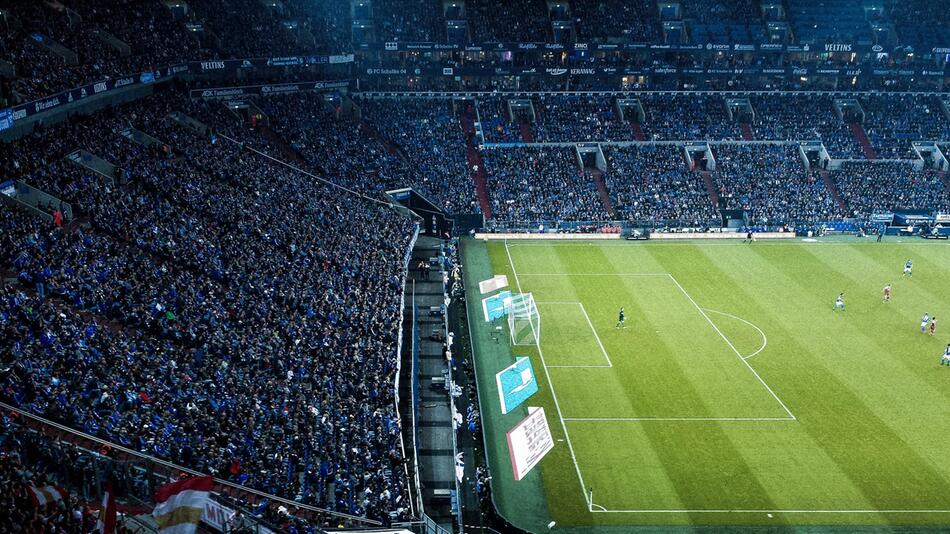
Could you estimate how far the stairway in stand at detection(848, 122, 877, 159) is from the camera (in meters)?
73.1

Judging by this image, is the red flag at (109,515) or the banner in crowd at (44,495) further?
the banner in crowd at (44,495)

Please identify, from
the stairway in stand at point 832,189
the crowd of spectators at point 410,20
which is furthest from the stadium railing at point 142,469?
the crowd of spectators at point 410,20

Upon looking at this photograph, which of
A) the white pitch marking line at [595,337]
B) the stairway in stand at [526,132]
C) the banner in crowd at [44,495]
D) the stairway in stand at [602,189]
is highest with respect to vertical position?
the stairway in stand at [526,132]

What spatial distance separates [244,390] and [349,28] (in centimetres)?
5284

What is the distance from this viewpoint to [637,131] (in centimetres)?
7481

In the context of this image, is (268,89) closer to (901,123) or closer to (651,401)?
(651,401)

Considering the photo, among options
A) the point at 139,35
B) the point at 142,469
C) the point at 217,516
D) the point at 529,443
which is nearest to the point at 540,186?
the point at 139,35

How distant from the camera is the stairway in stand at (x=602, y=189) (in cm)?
6638

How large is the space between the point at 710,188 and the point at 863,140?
52.9ft

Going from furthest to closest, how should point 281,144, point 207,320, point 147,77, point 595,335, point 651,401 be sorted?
point 281,144
point 147,77
point 595,335
point 651,401
point 207,320

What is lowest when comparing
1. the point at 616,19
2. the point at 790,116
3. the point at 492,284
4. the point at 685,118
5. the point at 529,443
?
the point at 529,443

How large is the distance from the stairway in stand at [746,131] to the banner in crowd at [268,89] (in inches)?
1285

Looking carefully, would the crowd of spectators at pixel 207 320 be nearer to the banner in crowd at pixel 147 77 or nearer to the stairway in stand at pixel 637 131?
the banner in crowd at pixel 147 77

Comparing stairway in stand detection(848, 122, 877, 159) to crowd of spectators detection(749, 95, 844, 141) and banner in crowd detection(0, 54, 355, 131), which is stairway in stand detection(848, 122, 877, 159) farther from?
banner in crowd detection(0, 54, 355, 131)
